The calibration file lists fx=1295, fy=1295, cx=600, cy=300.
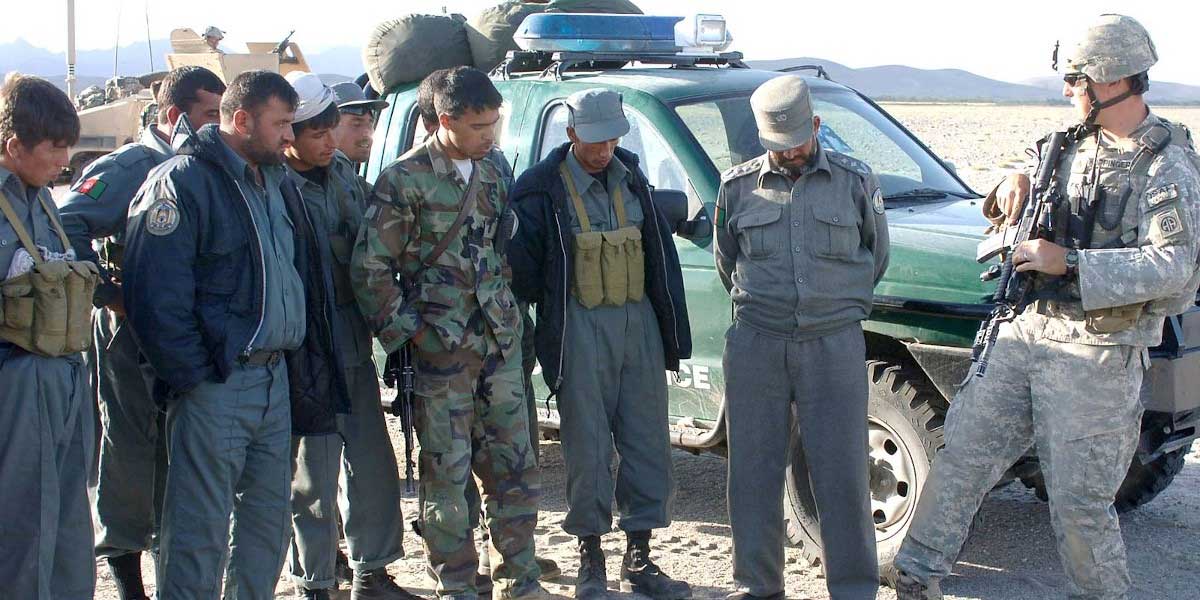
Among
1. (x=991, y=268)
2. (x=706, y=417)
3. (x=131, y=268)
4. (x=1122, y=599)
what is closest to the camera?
(x=131, y=268)

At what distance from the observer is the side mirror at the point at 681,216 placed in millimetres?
4844

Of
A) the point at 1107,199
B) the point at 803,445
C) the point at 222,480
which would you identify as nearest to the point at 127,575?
the point at 222,480

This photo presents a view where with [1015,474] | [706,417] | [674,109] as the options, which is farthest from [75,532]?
[1015,474]

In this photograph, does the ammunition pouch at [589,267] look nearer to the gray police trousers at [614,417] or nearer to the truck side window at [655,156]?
the gray police trousers at [614,417]

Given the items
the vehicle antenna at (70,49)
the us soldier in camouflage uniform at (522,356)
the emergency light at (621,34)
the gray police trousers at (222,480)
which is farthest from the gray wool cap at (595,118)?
the vehicle antenna at (70,49)

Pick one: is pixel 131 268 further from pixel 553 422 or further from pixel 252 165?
pixel 553 422

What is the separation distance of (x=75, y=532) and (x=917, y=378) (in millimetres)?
2965

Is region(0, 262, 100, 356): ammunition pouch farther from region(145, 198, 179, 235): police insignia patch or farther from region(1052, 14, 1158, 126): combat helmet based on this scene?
region(1052, 14, 1158, 126): combat helmet

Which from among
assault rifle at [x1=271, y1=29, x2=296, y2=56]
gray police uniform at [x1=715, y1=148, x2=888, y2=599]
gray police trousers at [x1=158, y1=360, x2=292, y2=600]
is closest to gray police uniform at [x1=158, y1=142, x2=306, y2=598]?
gray police trousers at [x1=158, y1=360, x2=292, y2=600]

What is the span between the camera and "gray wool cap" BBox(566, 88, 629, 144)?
464 centimetres

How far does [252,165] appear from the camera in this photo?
4.00 metres

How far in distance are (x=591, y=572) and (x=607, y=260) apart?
117cm

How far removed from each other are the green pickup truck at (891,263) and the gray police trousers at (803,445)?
18.0 inches

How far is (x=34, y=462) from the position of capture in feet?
11.6
